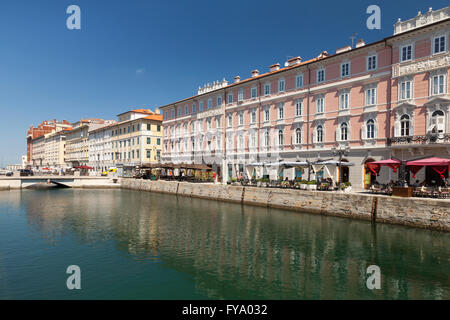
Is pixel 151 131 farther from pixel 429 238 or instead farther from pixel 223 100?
pixel 429 238

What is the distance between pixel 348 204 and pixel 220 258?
536 inches

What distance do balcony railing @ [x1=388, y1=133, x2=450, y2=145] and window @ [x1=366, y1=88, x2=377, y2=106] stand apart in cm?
454

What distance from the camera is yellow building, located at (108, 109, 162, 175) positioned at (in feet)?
215

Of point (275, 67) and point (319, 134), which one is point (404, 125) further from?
point (275, 67)

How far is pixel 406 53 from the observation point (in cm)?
2653

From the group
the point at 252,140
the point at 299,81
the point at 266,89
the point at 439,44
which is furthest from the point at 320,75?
the point at 252,140

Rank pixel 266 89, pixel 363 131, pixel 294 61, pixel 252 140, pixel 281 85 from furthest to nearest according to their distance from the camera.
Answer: pixel 252 140, pixel 294 61, pixel 266 89, pixel 281 85, pixel 363 131

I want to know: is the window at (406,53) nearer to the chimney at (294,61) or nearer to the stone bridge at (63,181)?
the chimney at (294,61)

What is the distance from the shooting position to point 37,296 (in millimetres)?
10266

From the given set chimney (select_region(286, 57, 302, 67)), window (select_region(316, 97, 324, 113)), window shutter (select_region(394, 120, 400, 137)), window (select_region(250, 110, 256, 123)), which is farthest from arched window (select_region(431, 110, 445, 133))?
window (select_region(250, 110, 256, 123))

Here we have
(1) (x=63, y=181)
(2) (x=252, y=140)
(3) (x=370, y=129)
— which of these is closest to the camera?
(3) (x=370, y=129)

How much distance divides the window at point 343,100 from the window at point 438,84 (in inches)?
306
